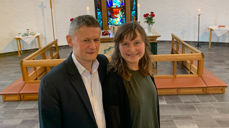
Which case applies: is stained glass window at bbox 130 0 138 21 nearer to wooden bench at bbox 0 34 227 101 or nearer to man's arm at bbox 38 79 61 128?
wooden bench at bbox 0 34 227 101

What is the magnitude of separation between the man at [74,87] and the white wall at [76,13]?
7.65 metres

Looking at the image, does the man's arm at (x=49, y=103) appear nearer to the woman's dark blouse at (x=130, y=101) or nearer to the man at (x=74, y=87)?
the man at (x=74, y=87)

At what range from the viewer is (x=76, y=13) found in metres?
8.95

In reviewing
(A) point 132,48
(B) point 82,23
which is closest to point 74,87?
(B) point 82,23

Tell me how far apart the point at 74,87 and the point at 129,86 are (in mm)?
448

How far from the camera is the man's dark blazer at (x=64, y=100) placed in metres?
1.35

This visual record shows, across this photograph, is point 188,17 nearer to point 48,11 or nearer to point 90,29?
point 48,11

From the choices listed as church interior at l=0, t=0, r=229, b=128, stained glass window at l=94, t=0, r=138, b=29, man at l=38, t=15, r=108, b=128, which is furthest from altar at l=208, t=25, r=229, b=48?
man at l=38, t=15, r=108, b=128

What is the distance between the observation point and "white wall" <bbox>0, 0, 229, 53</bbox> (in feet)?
26.6

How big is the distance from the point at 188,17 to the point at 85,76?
8.11 metres

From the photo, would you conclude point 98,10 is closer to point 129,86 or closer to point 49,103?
point 129,86

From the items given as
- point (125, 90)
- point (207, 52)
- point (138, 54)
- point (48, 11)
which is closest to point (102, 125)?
point (125, 90)

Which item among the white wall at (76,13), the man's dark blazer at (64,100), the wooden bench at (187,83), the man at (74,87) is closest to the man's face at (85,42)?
the man at (74,87)

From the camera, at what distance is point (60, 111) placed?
54.2 inches
